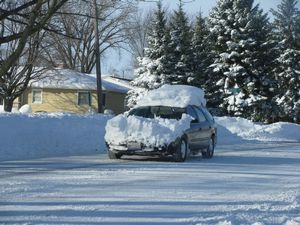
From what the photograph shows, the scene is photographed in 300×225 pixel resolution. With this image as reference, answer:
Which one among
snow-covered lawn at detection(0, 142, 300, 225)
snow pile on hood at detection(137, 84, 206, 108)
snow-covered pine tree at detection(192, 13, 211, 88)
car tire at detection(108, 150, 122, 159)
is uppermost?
snow-covered pine tree at detection(192, 13, 211, 88)

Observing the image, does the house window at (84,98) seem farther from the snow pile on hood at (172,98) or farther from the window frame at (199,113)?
the window frame at (199,113)

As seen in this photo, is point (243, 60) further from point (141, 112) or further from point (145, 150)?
point (145, 150)

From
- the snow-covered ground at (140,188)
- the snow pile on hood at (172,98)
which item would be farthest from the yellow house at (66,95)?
the snow pile on hood at (172,98)

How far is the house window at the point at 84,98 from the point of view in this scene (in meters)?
58.6

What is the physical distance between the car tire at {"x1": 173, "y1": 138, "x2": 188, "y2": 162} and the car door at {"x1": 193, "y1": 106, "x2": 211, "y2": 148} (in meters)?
1.06

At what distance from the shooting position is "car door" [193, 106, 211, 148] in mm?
17467

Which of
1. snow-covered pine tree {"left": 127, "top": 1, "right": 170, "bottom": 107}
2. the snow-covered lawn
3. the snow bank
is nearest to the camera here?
the snow-covered lawn

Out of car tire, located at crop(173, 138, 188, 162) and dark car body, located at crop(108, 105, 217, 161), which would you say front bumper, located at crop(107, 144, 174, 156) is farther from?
car tire, located at crop(173, 138, 188, 162)

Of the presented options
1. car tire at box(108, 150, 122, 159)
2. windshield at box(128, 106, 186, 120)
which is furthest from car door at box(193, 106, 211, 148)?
car tire at box(108, 150, 122, 159)

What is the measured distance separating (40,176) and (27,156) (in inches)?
228

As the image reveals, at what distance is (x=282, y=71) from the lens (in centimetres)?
4997

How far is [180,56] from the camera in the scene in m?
48.4

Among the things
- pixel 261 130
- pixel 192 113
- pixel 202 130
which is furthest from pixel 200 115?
pixel 261 130

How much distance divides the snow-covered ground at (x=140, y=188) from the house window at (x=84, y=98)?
3834 cm
